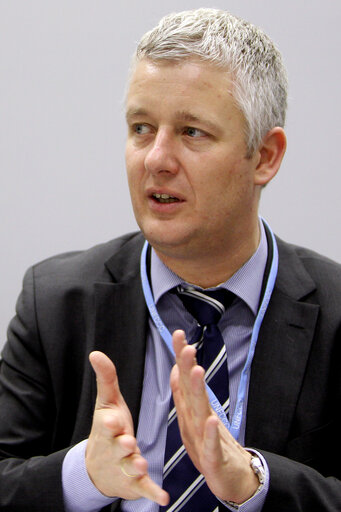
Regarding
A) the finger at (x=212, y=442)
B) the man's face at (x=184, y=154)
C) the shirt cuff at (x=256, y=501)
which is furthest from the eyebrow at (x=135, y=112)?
the shirt cuff at (x=256, y=501)

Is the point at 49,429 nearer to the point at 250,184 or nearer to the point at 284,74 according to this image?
the point at 250,184

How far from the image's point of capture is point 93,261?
1.78 meters

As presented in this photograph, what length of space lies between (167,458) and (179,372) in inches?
13.8

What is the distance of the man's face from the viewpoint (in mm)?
1483

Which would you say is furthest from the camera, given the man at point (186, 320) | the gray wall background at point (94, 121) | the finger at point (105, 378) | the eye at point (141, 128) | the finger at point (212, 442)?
the gray wall background at point (94, 121)

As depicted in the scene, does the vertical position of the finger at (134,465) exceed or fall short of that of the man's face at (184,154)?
it falls short

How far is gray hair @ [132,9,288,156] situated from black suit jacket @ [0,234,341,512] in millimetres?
414

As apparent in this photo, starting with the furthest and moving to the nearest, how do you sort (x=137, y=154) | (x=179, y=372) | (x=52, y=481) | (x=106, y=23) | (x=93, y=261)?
1. (x=106, y=23)
2. (x=93, y=261)
3. (x=137, y=154)
4. (x=52, y=481)
5. (x=179, y=372)

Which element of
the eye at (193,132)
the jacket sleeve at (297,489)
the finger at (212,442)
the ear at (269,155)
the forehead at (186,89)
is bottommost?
the jacket sleeve at (297,489)

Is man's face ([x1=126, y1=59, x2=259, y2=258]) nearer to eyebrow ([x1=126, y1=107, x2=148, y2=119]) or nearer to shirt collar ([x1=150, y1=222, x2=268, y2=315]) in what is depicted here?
eyebrow ([x1=126, y1=107, x2=148, y2=119])

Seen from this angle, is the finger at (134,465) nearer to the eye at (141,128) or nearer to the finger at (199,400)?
the finger at (199,400)

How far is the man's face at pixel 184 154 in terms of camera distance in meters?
1.48

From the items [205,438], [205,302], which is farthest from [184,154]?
[205,438]

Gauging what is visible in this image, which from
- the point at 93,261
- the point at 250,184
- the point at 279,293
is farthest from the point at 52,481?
the point at 250,184
